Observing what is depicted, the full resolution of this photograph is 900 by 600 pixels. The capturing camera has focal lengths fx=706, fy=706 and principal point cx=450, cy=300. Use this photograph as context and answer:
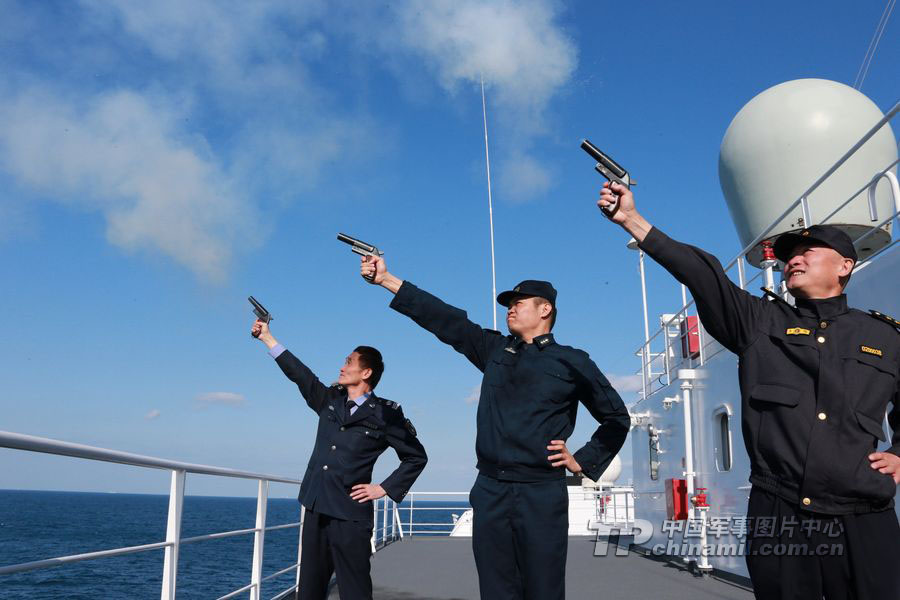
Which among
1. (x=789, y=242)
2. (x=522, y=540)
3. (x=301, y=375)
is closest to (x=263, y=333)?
(x=301, y=375)

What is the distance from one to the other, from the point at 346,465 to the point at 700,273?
7.71 ft

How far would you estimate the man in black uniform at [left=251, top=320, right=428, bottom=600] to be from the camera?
3605mm

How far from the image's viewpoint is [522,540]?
273cm

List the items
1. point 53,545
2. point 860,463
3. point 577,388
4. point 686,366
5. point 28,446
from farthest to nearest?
point 53,545, point 686,366, point 577,388, point 28,446, point 860,463

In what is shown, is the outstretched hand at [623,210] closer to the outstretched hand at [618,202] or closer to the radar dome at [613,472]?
the outstretched hand at [618,202]

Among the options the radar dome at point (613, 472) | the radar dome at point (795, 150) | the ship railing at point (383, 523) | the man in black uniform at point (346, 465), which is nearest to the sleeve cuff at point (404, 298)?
the man in black uniform at point (346, 465)

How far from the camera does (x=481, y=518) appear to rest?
2807mm

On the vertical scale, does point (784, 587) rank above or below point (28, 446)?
below

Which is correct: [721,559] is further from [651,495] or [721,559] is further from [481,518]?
[481,518]

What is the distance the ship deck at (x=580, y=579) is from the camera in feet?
21.2

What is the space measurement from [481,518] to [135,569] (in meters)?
51.9

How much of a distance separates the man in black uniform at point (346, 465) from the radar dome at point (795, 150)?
19.5 ft

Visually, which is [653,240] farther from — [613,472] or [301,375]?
[613,472]

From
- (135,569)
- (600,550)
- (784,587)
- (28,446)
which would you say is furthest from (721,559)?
(135,569)
